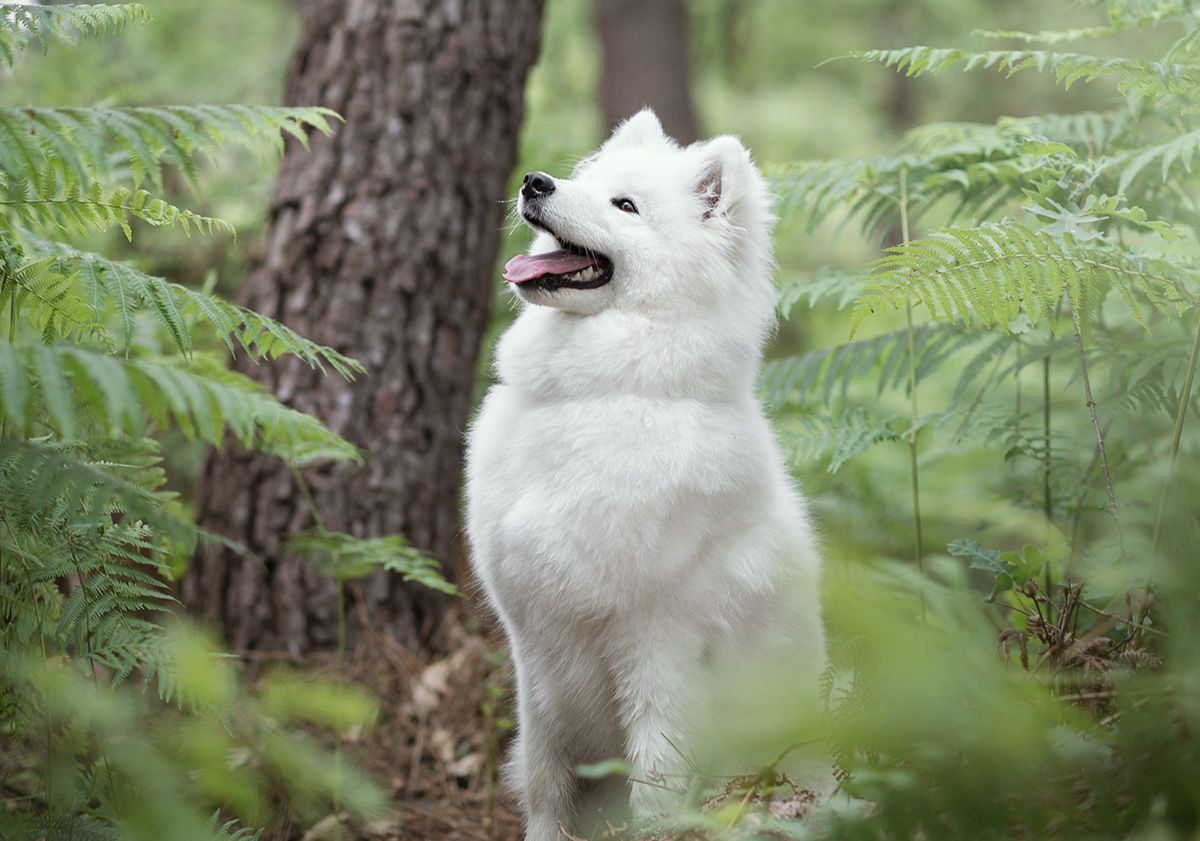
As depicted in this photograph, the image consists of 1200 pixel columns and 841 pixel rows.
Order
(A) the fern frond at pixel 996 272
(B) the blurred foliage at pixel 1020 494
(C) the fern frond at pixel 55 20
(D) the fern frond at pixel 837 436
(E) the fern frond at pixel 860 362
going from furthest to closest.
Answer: (E) the fern frond at pixel 860 362 → (D) the fern frond at pixel 837 436 → (A) the fern frond at pixel 996 272 → (C) the fern frond at pixel 55 20 → (B) the blurred foliage at pixel 1020 494

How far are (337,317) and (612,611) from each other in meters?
2.07

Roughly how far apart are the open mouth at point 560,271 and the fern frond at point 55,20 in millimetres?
1146

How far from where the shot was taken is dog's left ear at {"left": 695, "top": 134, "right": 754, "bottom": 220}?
9.82ft

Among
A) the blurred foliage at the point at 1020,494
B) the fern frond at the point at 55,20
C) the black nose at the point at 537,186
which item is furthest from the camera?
the black nose at the point at 537,186

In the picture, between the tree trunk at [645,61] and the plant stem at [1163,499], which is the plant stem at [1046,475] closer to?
the plant stem at [1163,499]

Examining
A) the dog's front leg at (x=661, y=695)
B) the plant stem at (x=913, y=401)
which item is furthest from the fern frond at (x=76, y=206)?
the plant stem at (x=913, y=401)

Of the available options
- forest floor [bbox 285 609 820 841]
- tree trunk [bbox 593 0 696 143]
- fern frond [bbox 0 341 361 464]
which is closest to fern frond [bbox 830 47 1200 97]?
fern frond [bbox 0 341 361 464]

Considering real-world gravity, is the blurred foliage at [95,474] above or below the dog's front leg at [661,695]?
above

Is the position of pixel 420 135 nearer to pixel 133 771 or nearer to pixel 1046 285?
pixel 1046 285

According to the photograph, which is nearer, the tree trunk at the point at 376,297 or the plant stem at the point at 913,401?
the plant stem at the point at 913,401

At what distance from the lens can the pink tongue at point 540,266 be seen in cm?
291

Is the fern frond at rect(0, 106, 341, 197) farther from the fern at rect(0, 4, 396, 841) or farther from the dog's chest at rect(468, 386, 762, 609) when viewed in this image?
the dog's chest at rect(468, 386, 762, 609)

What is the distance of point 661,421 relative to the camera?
2.72 m

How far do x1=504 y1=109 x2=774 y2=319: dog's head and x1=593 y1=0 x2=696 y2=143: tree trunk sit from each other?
24.0 ft
